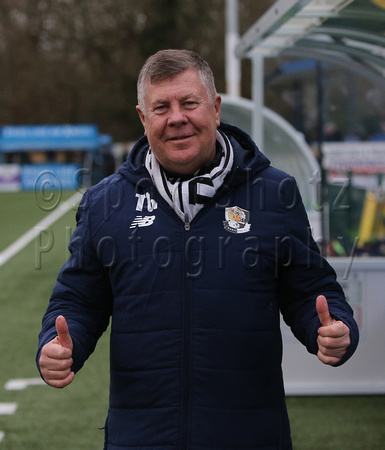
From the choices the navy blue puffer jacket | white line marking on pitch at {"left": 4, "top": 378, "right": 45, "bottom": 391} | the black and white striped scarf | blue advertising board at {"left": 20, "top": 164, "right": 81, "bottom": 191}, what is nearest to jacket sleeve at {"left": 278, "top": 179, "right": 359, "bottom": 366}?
the navy blue puffer jacket

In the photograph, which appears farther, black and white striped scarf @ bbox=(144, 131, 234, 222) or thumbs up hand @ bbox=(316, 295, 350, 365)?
black and white striped scarf @ bbox=(144, 131, 234, 222)

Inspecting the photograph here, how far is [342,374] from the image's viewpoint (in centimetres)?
572

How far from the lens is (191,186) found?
2525 millimetres

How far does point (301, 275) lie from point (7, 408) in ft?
12.1

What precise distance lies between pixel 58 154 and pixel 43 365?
117 feet

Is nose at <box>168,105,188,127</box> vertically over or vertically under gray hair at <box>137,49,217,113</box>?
under

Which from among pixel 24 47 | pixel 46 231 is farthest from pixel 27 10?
pixel 46 231

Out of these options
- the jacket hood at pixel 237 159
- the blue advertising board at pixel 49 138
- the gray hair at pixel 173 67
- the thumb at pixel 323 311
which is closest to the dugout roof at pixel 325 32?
the jacket hood at pixel 237 159

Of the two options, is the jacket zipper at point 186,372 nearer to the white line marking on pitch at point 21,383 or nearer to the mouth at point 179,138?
the mouth at point 179,138

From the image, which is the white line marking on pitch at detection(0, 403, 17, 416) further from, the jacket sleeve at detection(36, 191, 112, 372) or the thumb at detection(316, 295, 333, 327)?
the thumb at detection(316, 295, 333, 327)

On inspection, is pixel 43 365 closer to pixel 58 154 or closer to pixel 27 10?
pixel 58 154

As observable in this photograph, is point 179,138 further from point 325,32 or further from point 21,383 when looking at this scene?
point 21,383

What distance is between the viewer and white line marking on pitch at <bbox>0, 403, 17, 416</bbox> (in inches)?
218

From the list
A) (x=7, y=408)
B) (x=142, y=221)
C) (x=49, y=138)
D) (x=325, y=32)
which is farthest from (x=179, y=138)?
(x=49, y=138)
